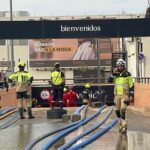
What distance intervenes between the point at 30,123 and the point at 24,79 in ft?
6.07

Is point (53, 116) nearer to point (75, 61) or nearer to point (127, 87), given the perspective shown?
point (127, 87)

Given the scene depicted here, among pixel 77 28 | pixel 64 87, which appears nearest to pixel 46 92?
pixel 77 28

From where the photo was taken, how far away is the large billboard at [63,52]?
246 feet

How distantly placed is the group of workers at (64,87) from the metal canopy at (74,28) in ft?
13.9

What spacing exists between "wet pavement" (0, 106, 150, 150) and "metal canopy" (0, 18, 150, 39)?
6729mm

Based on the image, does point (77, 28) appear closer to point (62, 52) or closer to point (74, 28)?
point (74, 28)

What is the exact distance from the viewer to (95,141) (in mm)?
11992

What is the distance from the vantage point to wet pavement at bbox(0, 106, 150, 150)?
11.4 meters

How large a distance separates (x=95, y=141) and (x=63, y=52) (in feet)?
212

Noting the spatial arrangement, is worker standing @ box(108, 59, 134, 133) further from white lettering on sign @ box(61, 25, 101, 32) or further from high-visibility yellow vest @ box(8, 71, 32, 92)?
white lettering on sign @ box(61, 25, 101, 32)

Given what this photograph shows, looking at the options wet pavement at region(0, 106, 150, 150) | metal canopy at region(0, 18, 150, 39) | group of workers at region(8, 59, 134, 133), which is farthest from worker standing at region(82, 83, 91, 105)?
wet pavement at region(0, 106, 150, 150)

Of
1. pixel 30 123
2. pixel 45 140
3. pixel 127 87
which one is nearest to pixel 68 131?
pixel 45 140

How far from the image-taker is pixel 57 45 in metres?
77.1

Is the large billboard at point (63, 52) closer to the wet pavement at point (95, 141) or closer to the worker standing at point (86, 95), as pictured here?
the worker standing at point (86, 95)
